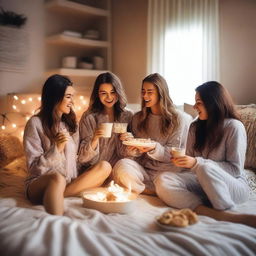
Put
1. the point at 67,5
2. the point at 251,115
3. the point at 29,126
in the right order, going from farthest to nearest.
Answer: the point at 67,5
the point at 251,115
the point at 29,126

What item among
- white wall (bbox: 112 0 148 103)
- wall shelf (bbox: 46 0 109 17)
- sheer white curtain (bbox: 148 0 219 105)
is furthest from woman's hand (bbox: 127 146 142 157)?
wall shelf (bbox: 46 0 109 17)

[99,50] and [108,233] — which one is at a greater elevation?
[99,50]

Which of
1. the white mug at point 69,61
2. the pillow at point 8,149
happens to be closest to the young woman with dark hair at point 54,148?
the pillow at point 8,149

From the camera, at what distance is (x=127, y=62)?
4.21m

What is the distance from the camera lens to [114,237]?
142cm

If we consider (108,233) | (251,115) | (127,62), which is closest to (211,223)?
(108,233)

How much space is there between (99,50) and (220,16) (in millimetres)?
1690

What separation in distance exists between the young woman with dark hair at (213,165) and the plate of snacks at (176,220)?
281 millimetres

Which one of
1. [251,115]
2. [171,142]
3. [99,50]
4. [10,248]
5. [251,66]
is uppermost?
[99,50]

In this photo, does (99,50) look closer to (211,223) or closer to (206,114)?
(206,114)

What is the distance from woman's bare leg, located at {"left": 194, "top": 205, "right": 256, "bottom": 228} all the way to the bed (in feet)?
0.36

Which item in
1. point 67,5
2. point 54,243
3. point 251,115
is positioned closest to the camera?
point 54,243

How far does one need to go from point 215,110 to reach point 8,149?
1704mm

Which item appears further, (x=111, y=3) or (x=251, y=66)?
(x=111, y=3)
